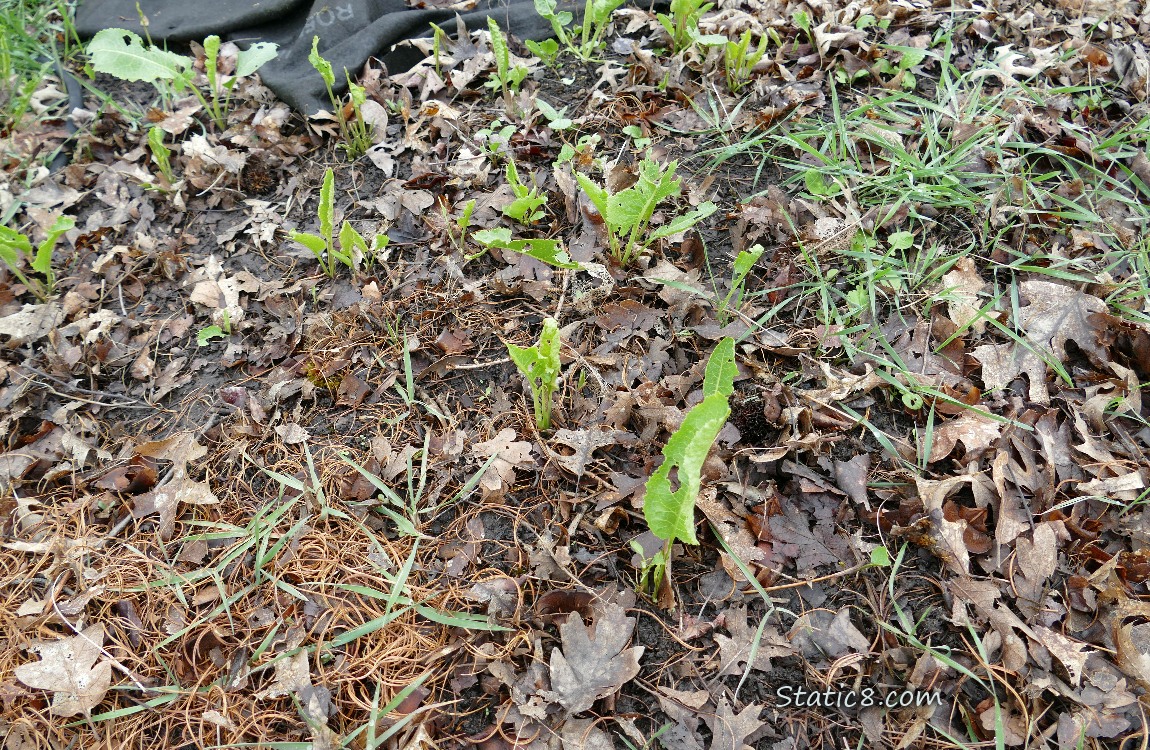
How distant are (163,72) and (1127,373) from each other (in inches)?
161

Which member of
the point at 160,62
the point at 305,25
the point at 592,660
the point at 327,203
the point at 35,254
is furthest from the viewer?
the point at 305,25

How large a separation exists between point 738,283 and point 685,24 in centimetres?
165

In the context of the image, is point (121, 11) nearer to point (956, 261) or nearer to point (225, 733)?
point (225, 733)

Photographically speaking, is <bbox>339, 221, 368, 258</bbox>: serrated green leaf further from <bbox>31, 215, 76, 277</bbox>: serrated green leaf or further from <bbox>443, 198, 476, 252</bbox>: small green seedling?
<bbox>31, 215, 76, 277</bbox>: serrated green leaf

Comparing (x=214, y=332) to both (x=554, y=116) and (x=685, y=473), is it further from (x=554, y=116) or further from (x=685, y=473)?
(x=685, y=473)

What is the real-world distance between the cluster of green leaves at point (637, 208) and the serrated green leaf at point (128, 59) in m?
2.26

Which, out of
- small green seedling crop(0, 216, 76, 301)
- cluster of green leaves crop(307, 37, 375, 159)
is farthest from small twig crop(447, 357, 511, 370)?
small green seedling crop(0, 216, 76, 301)

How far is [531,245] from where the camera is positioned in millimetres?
2342

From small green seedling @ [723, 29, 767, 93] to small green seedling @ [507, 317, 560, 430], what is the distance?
1824mm

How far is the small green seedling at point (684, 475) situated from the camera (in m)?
1.50

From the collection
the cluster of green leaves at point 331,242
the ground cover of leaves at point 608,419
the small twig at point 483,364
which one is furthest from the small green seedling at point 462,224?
the small twig at point 483,364

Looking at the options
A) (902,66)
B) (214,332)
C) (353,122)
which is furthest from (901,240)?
(214,332)

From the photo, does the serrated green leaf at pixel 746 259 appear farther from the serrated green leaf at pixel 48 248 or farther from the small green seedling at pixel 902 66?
the serrated green leaf at pixel 48 248

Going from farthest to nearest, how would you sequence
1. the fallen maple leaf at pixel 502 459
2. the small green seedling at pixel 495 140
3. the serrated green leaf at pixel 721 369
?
the small green seedling at pixel 495 140 → the fallen maple leaf at pixel 502 459 → the serrated green leaf at pixel 721 369
